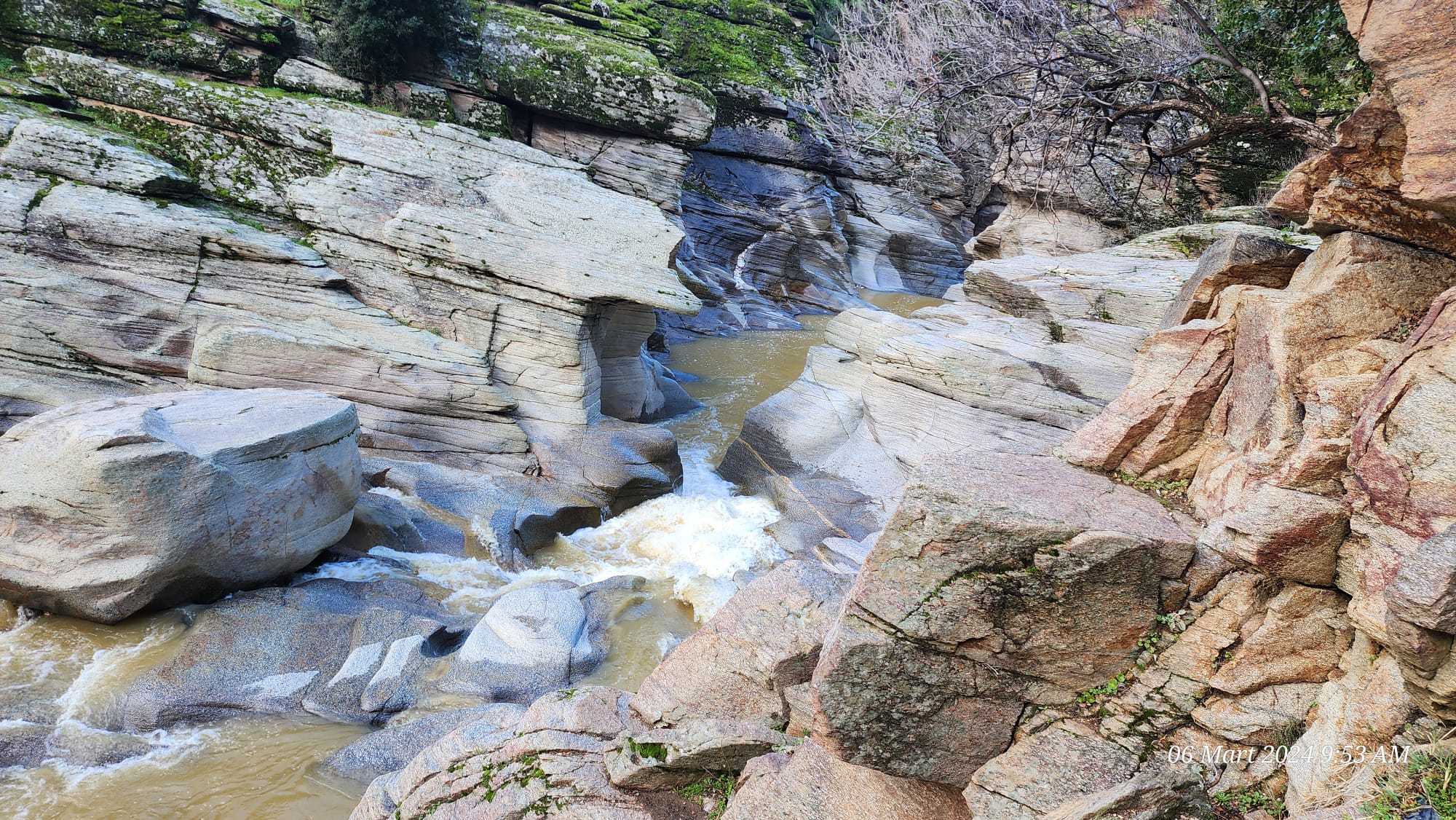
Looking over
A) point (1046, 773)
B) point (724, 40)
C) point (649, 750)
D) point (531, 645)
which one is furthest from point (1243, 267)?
point (724, 40)

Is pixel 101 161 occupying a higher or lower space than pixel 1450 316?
lower

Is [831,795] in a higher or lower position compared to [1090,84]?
lower

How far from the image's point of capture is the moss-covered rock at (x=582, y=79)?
21.9m

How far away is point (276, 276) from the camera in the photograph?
13836 mm

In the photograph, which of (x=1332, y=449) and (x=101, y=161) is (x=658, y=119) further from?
(x=1332, y=449)

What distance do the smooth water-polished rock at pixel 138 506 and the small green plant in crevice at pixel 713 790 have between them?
22.2 ft

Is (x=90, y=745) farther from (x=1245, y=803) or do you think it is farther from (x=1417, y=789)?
(x=1417, y=789)

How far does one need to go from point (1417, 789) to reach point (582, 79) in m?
→ 23.0

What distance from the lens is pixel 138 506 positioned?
867cm

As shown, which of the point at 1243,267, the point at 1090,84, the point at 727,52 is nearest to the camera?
the point at 1243,267

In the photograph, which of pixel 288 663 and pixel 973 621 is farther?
pixel 288 663

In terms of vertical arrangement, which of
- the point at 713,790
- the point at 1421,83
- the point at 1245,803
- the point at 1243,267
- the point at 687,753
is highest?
the point at 1421,83

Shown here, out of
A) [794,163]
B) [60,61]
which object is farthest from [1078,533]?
[794,163]

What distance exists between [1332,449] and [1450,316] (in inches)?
40.6
